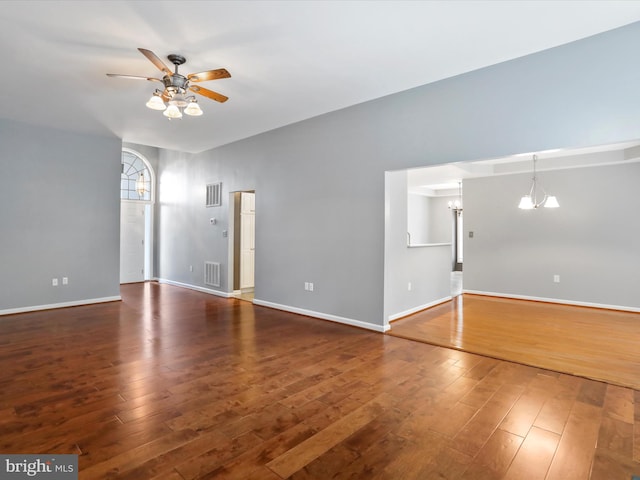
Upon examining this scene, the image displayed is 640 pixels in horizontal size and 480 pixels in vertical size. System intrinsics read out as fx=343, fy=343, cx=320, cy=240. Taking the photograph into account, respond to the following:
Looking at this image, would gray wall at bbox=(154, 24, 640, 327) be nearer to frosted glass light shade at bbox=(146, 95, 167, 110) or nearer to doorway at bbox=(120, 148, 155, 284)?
doorway at bbox=(120, 148, 155, 284)

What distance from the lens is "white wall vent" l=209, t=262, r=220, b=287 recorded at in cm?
718

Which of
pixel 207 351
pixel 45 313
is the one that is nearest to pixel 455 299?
pixel 207 351

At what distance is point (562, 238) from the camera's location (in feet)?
21.4

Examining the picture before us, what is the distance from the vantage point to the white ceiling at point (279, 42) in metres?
2.71

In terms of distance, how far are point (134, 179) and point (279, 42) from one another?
7041 mm

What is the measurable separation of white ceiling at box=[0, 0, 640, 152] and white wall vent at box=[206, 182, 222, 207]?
2.62 metres

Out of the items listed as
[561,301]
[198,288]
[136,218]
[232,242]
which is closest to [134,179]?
[136,218]

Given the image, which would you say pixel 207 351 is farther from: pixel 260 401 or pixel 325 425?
pixel 325 425

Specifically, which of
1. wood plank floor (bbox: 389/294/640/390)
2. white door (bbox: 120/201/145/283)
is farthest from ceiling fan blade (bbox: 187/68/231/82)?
white door (bbox: 120/201/145/283)

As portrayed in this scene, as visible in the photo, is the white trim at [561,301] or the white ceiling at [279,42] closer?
the white ceiling at [279,42]

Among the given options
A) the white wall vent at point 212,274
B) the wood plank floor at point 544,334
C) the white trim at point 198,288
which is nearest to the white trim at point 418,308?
the wood plank floor at point 544,334

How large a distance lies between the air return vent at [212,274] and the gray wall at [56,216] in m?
1.67

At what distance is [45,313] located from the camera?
5527 mm

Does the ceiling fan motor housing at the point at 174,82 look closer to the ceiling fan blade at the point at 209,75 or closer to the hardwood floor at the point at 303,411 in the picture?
the ceiling fan blade at the point at 209,75
